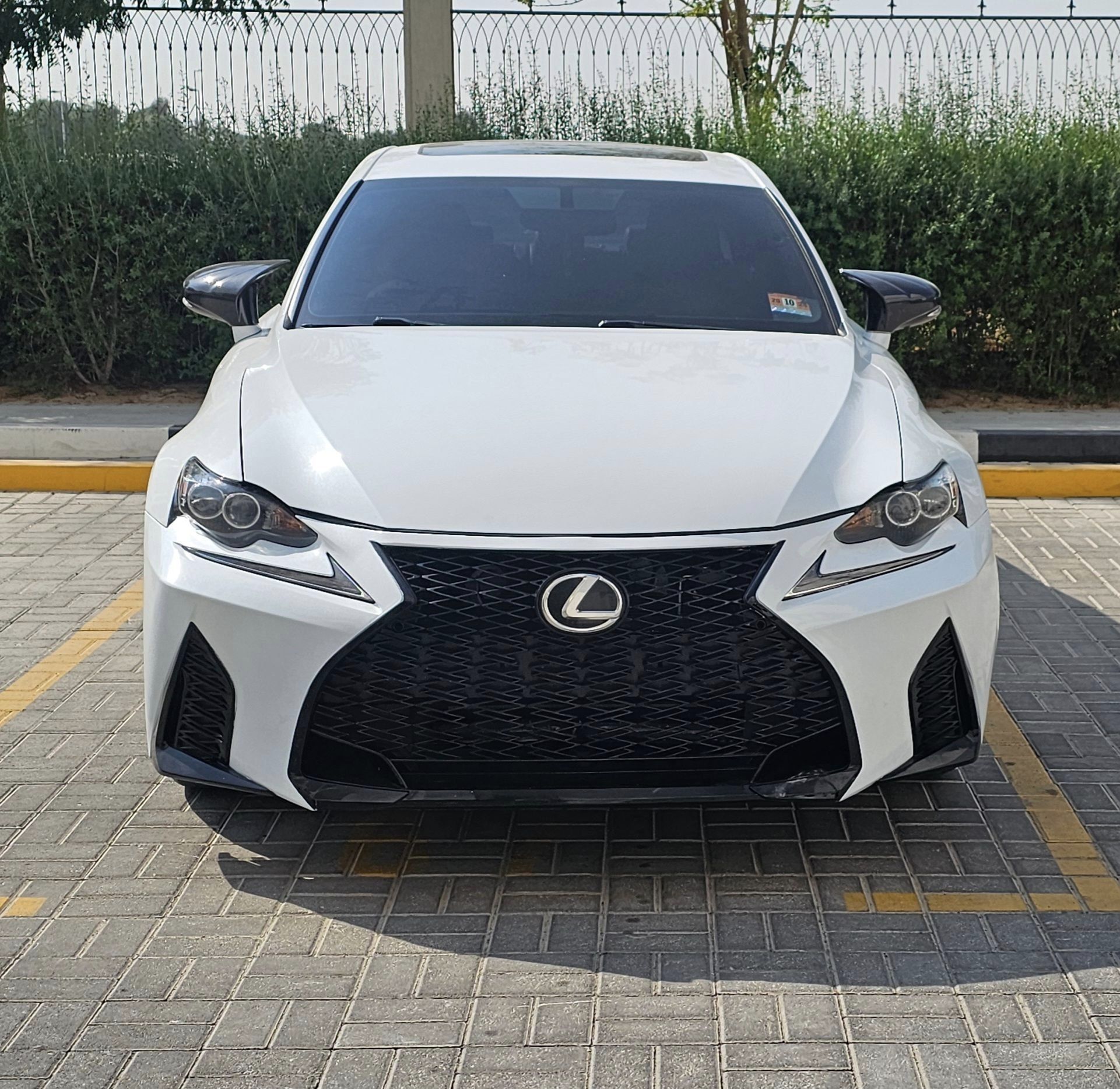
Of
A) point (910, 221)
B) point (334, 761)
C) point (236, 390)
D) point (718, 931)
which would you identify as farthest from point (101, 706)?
point (910, 221)

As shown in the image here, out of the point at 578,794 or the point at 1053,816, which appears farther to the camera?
the point at 1053,816

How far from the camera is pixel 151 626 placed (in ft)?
11.5

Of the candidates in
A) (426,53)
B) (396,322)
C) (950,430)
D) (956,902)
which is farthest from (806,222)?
(956,902)

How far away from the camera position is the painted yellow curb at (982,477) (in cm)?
799

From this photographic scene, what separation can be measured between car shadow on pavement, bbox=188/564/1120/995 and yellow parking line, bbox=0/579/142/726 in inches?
43.0

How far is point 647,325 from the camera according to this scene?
4.51 m

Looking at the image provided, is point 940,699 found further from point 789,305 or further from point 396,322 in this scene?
point 396,322

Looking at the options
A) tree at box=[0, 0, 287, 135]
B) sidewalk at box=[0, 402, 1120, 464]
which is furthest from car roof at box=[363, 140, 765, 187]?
tree at box=[0, 0, 287, 135]

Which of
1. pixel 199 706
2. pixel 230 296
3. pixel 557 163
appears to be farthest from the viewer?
pixel 557 163

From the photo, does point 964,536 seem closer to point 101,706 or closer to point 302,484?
point 302,484

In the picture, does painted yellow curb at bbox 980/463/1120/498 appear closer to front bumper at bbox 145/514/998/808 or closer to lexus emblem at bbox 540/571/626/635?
front bumper at bbox 145/514/998/808

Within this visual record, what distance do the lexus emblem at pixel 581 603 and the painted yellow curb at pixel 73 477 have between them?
5320 millimetres

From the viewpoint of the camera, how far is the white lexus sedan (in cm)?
325

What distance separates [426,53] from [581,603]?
8.72 metres
